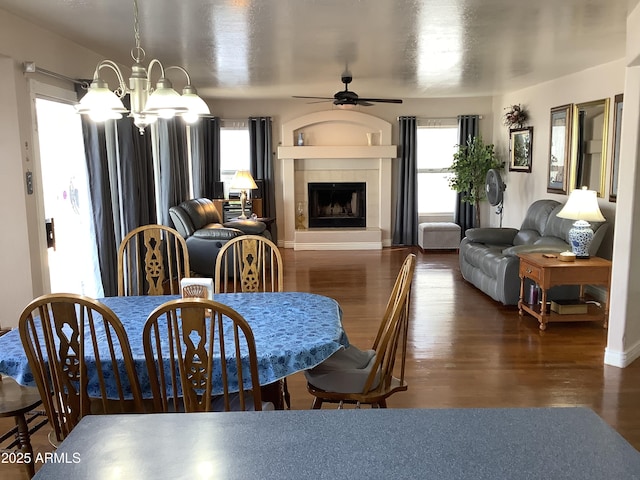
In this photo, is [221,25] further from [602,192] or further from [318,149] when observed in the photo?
[318,149]

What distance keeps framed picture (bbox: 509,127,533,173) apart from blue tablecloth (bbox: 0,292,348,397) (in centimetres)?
565

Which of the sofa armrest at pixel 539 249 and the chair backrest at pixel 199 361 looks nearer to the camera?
the chair backrest at pixel 199 361

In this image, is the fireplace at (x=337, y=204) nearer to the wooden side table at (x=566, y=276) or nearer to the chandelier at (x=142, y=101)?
the wooden side table at (x=566, y=276)

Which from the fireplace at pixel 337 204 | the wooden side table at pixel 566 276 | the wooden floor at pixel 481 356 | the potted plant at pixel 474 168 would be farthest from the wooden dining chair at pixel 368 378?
the fireplace at pixel 337 204

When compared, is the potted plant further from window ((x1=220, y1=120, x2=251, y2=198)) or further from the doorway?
the doorway

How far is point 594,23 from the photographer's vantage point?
398cm

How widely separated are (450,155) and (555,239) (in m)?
3.86

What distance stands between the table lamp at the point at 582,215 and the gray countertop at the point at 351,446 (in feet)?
13.2

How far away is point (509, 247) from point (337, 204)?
383 centimetres

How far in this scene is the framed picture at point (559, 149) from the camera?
21.1 ft

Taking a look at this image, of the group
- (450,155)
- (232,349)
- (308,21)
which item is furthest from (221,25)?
(450,155)

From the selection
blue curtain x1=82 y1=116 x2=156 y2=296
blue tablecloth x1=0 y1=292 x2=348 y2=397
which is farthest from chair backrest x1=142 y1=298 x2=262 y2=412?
blue curtain x1=82 y1=116 x2=156 y2=296

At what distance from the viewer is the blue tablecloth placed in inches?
87.4

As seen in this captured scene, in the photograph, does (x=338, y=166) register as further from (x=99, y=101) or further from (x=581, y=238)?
(x=99, y=101)
